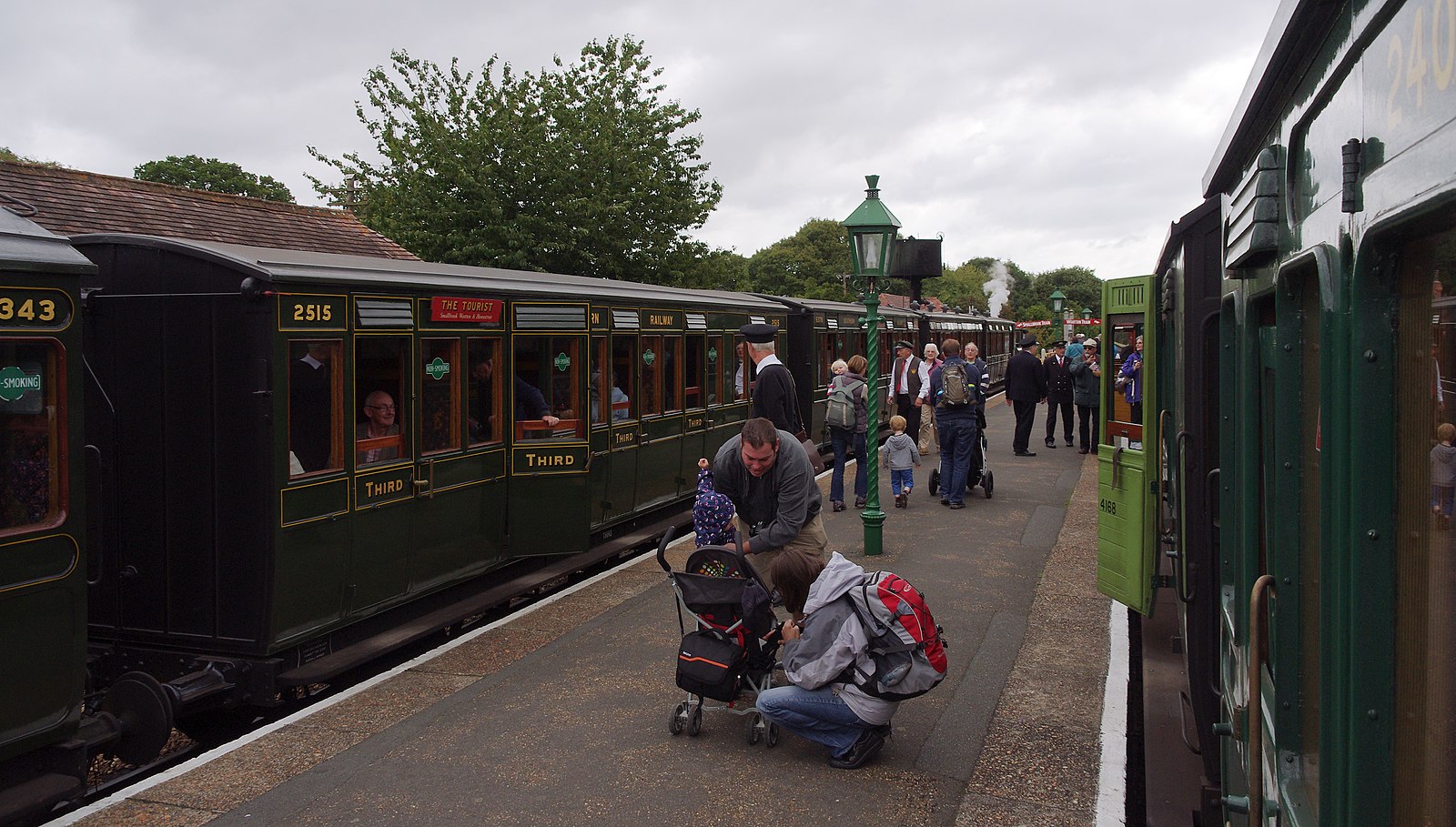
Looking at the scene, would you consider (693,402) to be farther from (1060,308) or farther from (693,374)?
(1060,308)

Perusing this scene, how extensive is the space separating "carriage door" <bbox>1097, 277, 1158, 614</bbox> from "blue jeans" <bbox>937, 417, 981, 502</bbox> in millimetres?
4252

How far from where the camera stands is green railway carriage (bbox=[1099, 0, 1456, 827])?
4.99 ft

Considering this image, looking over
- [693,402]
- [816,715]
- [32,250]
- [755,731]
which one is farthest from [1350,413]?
[693,402]

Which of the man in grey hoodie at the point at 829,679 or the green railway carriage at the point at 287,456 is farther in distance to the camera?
the green railway carriage at the point at 287,456

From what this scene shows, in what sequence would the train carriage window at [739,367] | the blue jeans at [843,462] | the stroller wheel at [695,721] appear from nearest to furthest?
the stroller wheel at [695,721], the blue jeans at [843,462], the train carriage window at [739,367]

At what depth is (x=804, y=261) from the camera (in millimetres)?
85500

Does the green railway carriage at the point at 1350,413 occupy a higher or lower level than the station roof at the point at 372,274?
lower

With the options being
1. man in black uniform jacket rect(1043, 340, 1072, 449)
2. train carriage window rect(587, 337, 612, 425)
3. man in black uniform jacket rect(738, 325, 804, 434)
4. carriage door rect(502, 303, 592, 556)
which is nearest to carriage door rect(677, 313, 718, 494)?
train carriage window rect(587, 337, 612, 425)

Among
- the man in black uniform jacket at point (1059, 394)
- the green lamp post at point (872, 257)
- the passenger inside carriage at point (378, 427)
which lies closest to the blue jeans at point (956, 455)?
the green lamp post at point (872, 257)

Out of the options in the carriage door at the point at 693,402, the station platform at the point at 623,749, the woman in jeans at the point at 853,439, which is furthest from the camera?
the carriage door at the point at 693,402

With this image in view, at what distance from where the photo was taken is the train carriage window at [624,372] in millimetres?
10617

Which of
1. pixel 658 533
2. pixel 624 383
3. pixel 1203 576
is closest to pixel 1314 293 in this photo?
pixel 1203 576

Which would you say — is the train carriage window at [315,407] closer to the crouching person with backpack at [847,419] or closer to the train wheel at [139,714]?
the train wheel at [139,714]

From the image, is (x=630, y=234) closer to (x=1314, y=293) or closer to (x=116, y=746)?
(x=116, y=746)
